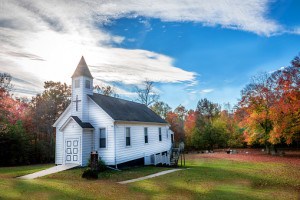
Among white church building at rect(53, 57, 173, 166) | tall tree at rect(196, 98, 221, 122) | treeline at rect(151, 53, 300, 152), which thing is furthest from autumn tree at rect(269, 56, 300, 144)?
tall tree at rect(196, 98, 221, 122)

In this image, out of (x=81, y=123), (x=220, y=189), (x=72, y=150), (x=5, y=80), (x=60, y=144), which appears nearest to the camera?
(x=220, y=189)

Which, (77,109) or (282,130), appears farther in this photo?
(282,130)

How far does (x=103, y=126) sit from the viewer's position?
19.9 m

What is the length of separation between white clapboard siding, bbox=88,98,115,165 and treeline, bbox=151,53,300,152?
788 inches

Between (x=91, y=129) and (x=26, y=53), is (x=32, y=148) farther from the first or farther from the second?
(x=26, y=53)

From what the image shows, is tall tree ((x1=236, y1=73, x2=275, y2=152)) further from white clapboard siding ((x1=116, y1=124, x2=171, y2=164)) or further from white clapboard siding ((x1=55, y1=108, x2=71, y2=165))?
white clapboard siding ((x1=55, y1=108, x2=71, y2=165))

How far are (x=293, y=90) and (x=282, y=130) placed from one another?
5.72m

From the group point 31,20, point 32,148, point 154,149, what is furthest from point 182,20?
point 32,148

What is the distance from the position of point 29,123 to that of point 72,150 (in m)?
15.9

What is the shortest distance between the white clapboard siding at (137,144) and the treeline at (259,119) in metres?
14.5

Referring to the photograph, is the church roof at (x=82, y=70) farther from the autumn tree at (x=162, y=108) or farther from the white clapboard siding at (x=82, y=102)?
the autumn tree at (x=162, y=108)

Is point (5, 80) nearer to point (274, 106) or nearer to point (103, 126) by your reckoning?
point (103, 126)

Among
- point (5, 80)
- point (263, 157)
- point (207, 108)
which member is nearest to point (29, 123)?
point (5, 80)

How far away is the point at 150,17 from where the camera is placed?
16766mm
